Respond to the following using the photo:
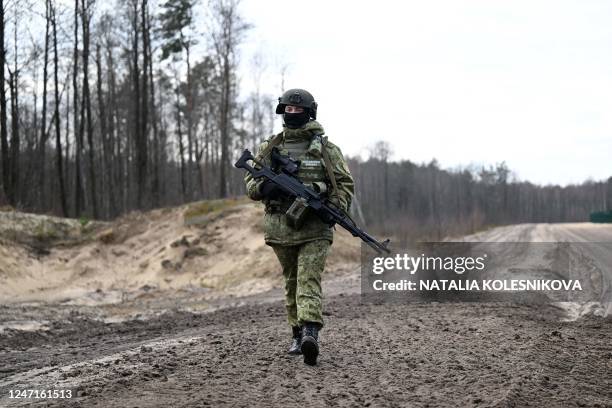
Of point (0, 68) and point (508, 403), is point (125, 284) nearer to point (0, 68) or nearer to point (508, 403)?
point (0, 68)

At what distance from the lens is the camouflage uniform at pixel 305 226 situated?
582cm

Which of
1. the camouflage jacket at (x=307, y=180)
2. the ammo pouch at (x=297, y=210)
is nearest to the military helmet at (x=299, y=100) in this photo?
the camouflage jacket at (x=307, y=180)

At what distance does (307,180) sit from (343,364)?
159 cm

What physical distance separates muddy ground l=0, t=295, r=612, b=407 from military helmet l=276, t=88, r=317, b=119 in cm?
217

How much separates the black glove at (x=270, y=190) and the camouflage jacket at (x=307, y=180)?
0.16ft

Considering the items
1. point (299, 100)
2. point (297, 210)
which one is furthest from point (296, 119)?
point (297, 210)

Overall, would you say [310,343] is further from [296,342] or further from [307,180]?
[307,180]

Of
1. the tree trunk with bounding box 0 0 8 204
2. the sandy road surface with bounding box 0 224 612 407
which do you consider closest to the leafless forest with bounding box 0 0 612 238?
the tree trunk with bounding box 0 0 8 204

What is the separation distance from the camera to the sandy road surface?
15.0 ft

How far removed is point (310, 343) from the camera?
5496mm

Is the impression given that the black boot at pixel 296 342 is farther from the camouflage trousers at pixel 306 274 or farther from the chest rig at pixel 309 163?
the chest rig at pixel 309 163

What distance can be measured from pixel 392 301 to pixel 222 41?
Answer: 26.2m

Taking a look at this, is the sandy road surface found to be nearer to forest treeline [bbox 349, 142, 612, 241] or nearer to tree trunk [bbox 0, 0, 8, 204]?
tree trunk [bbox 0, 0, 8, 204]

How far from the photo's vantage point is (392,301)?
39.1ft
